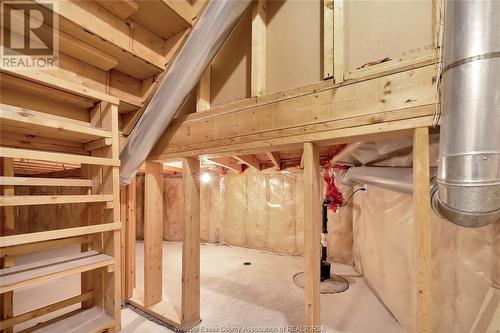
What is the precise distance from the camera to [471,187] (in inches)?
33.2

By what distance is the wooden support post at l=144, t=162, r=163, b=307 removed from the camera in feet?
7.50

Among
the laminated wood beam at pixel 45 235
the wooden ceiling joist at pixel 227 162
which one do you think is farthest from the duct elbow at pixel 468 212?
the wooden ceiling joist at pixel 227 162

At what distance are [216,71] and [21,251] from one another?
1.69m

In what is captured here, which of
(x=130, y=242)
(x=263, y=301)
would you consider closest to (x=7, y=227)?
(x=130, y=242)

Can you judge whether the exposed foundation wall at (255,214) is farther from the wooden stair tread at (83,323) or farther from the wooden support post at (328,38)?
the wooden support post at (328,38)

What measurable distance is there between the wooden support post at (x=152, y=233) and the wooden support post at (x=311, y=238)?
1.58m

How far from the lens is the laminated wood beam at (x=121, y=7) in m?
1.47

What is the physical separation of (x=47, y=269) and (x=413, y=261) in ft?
7.77

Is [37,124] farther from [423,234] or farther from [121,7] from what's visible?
[423,234]

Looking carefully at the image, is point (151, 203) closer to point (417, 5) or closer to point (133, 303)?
point (133, 303)

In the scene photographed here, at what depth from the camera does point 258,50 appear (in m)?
1.59

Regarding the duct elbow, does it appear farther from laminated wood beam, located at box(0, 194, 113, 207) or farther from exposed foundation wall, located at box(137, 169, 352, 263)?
exposed foundation wall, located at box(137, 169, 352, 263)

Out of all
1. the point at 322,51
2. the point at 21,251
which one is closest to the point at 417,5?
the point at 322,51

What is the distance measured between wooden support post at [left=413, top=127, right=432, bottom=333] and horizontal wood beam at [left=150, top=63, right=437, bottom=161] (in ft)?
0.41
